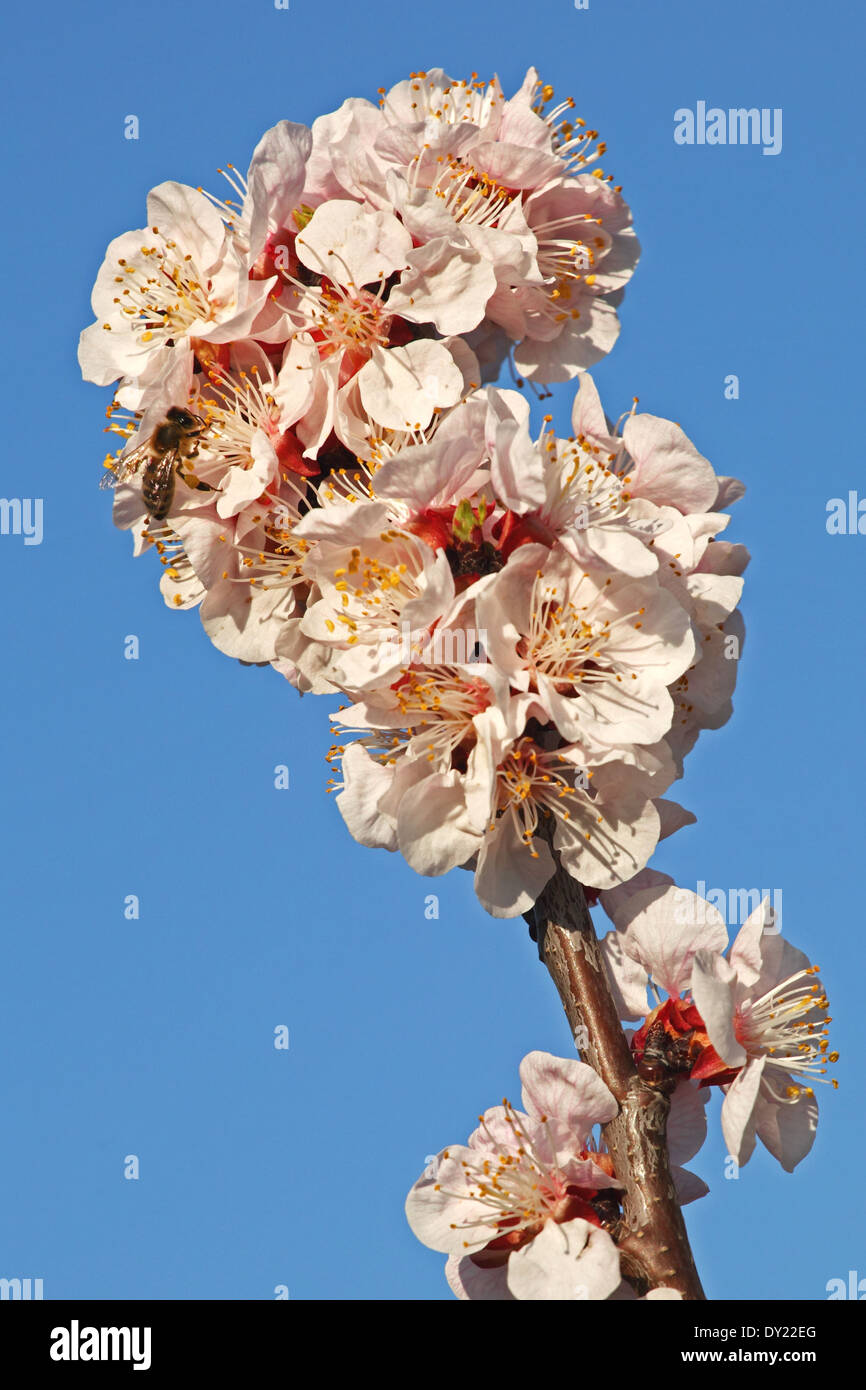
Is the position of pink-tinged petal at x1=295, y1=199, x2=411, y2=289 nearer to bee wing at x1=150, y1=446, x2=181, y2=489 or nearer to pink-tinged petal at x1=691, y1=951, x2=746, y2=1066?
bee wing at x1=150, y1=446, x2=181, y2=489

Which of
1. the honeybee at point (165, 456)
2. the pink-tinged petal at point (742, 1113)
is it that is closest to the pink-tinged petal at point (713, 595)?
the pink-tinged petal at point (742, 1113)

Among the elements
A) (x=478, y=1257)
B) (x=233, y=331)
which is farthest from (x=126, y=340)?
(x=478, y=1257)

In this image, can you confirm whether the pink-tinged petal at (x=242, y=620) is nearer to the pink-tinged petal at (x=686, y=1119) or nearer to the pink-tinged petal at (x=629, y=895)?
the pink-tinged petal at (x=629, y=895)

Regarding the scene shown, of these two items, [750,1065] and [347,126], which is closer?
[750,1065]

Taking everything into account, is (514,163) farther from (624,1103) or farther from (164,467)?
(624,1103)

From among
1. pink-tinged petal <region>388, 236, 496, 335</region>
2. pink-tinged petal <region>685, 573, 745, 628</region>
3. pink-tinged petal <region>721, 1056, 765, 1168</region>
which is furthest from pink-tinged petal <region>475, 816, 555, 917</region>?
pink-tinged petal <region>388, 236, 496, 335</region>

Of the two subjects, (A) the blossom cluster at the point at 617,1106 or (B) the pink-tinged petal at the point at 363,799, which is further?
(B) the pink-tinged petal at the point at 363,799
